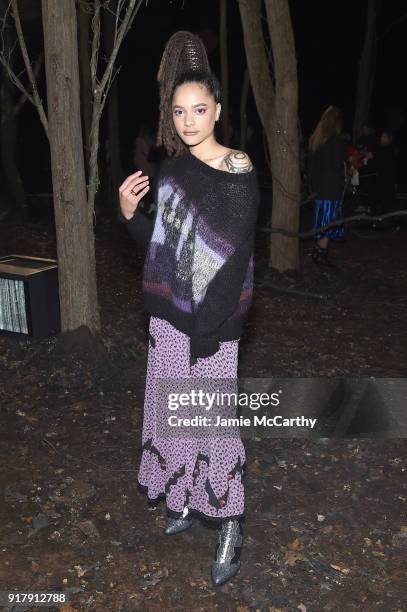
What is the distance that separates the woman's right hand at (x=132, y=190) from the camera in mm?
3129

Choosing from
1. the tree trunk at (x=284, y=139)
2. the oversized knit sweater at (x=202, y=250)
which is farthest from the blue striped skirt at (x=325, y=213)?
the oversized knit sweater at (x=202, y=250)

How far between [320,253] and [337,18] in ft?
72.3

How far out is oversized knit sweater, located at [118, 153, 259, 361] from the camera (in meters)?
2.81

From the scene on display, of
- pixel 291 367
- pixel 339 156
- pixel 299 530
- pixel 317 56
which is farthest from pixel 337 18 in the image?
pixel 299 530

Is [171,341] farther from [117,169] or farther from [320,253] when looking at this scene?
[117,169]

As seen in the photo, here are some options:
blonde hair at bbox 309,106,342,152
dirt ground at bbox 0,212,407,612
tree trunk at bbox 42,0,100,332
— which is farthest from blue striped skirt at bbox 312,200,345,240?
tree trunk at bbox 42,0,100,332

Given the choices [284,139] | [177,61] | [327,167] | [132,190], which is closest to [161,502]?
[132,190]

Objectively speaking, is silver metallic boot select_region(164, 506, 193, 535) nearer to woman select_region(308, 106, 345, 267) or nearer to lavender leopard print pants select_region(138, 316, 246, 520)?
lavender leopard print pants select_region(138, 316, 246, 520)

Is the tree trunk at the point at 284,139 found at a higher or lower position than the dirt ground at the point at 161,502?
higher

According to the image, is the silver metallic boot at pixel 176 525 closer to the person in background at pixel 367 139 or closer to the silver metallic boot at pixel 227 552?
the silver metallic boot at pixel 227 552

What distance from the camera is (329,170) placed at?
887 centimetres

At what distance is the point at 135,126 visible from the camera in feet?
88.8

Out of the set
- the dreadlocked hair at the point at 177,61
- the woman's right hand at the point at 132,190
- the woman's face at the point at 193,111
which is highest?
the dreadlocked hair at the point at 177,61

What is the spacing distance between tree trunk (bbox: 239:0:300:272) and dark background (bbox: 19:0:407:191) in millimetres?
16510
